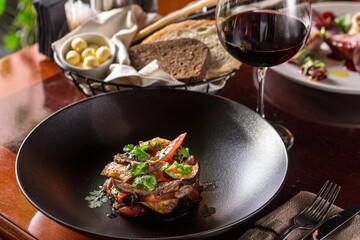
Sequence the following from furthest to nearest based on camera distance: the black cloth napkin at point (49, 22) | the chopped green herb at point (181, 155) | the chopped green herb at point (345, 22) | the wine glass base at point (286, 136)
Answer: the chopped green herb at point (345, 22)
the black cloth napkin at point (49, 22)
the wine glass base at point (286, 136)
the chopped green herb at point (181, 155)

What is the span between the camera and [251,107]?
1281 mm

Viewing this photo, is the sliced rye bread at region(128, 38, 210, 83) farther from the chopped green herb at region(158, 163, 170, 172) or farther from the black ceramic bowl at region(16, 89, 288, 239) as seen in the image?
the chopped green herb at region(158, 163, 170, 172)

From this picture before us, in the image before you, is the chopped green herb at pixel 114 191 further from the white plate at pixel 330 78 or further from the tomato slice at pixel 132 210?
the white plate at pixel 330 78

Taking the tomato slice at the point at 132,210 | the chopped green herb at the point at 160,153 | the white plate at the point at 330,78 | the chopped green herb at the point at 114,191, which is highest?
the chopped green herb at the point at 160,153

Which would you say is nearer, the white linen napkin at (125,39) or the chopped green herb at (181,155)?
the chopped green herb at (181,155)

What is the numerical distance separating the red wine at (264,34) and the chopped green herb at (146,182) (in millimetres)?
382

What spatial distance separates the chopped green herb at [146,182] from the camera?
806mm

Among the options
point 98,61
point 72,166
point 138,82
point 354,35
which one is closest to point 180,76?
point 138,82

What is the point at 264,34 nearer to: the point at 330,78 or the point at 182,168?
the point at 182,168

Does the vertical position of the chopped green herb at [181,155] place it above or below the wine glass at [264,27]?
below

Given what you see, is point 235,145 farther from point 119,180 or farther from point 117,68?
point 117,68

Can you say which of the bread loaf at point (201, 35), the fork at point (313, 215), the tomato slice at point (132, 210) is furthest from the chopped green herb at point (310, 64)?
the tomato slice at point (132, 210)

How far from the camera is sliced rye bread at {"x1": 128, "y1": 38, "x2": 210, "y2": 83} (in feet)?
4.14

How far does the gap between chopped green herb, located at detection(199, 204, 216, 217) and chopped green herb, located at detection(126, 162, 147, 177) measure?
0.15 meters
